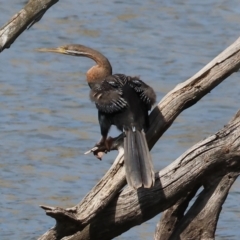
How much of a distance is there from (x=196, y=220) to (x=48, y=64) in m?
6.05

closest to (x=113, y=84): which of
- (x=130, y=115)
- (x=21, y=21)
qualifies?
(x=130, y=115)

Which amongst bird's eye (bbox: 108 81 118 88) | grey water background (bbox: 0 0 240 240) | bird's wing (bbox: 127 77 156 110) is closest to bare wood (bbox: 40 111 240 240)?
bird's wing (bbox: 127 77 156 110)

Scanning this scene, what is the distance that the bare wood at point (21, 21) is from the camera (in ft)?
15.6

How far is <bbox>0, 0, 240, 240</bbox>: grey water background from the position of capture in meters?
8.41

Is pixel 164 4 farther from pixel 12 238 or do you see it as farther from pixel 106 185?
pixel 106 185

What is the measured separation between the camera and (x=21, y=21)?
4.80 metres

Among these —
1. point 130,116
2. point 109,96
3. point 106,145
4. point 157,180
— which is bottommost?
point 157,180

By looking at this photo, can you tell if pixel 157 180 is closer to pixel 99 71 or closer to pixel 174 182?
pixel 174 182

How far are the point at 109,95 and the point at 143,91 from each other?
186 millimetres

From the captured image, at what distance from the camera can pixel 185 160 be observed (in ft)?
17.2

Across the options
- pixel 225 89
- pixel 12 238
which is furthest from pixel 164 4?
pixel 12 238

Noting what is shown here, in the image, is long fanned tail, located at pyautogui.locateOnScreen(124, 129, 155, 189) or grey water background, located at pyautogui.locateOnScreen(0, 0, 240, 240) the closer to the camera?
long fanned tail, located at pyautogui.locateOnScreen(124, 129, 155, 189)

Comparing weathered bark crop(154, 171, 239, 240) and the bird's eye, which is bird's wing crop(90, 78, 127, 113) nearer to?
the bird's eye

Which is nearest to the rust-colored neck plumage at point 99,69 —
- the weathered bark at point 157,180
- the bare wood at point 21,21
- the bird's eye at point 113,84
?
the bird's eye at point 113,84
